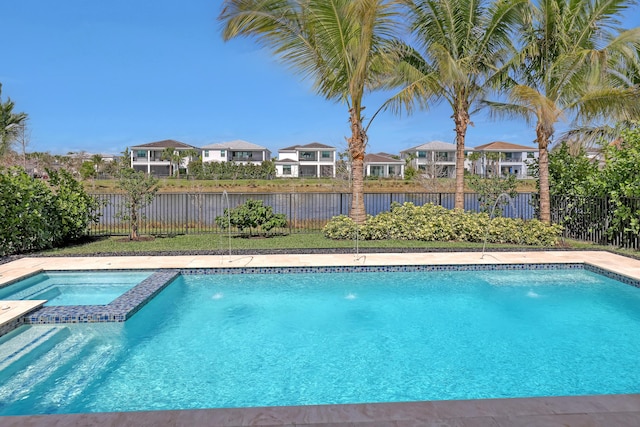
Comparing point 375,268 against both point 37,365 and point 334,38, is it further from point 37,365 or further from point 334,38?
point 334,38

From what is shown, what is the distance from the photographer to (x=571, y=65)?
34.6 ft

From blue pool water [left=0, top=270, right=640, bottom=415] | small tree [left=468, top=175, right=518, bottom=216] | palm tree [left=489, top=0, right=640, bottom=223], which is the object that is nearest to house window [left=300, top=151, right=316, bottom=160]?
small tree [left=468, top=175, right=518, bottom=216]

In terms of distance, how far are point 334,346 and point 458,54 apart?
997cm

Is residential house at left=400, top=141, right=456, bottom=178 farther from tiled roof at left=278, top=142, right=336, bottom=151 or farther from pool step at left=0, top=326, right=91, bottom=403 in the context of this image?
pool step at left=0, top=326, right=91, bottom=403

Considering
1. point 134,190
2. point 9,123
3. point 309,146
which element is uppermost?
point 309,146

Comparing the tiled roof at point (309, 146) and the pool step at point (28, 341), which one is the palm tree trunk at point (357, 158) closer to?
the pool step at point (28, 341)

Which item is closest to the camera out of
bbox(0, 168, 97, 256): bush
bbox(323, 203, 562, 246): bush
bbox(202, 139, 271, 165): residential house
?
bbox(0, 168, 97, 256): bush

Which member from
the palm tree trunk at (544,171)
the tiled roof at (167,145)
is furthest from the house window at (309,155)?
the palm tree trunk at (544,171)

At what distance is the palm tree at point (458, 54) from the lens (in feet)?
38.2

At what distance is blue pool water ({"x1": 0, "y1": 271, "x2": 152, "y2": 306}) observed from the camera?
686 cm

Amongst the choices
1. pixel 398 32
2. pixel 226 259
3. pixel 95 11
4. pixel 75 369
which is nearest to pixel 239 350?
pixel 75 369

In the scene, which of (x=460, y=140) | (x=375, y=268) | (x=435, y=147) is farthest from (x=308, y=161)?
(x=375, y=268)

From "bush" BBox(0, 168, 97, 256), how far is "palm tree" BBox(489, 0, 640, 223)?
37.6 feet

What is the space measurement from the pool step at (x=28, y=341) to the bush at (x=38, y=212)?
5072 millimetres
